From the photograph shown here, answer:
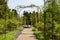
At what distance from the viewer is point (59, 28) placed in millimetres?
17688

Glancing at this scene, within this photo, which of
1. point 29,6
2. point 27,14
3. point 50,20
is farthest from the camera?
point 27,14

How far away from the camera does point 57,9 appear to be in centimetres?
2053

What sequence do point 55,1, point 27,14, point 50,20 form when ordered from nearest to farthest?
point 55,1
point 50,20
point 27,14

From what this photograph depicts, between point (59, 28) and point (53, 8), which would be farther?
point (53, 8)

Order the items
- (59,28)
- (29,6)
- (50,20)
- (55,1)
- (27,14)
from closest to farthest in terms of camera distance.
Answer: (59,28) < (55,1) < (50,20) < (29,6) < (27,14)

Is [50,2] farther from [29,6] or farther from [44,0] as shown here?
[29,6]

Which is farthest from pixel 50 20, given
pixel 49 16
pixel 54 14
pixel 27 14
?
pixel 27 14

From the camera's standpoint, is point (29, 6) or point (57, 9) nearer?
point (57, 9)

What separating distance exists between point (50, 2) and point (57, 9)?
0.94m

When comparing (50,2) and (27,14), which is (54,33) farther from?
(27,14)

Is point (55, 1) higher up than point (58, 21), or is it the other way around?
point (55, 1)

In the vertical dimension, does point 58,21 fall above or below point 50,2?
below

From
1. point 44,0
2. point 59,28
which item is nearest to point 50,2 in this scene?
point 44,0

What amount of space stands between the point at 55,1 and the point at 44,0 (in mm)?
1517
